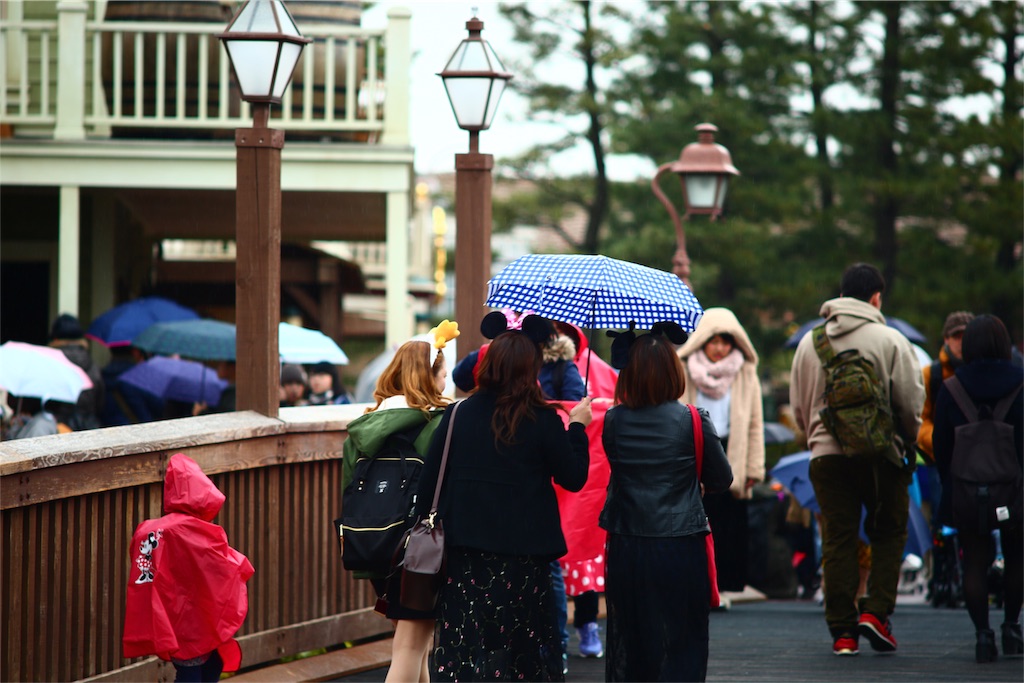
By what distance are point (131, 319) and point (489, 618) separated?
29.6ft

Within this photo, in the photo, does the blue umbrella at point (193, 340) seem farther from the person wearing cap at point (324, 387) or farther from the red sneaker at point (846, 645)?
the red sneaker at point (846, 645)

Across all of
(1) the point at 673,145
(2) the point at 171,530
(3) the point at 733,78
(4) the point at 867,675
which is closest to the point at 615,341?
(2) the point at 171,530

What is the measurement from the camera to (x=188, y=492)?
17.6ft

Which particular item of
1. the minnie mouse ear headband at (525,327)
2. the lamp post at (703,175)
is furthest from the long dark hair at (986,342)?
the lamp post at (703,175)

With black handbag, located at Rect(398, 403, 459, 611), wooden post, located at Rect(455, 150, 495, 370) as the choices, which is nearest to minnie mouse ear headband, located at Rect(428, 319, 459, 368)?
black handbag, located at Rect(398, 403, 459, 611)

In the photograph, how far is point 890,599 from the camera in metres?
7.23

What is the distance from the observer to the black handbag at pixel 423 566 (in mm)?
5113

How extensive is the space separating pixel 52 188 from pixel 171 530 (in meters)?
11.6

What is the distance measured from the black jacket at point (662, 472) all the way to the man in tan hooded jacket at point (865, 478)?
2216mm

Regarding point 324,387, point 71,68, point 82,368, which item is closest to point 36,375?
point 82,368

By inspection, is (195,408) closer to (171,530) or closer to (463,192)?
(463,192)

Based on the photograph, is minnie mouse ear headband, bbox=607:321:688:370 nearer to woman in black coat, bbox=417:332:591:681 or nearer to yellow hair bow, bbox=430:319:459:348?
woman in black coat, bbox=417:332:591:681

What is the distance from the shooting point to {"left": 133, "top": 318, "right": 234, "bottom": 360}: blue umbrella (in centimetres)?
1088

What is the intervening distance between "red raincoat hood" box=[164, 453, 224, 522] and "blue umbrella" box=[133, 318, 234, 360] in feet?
17.9
